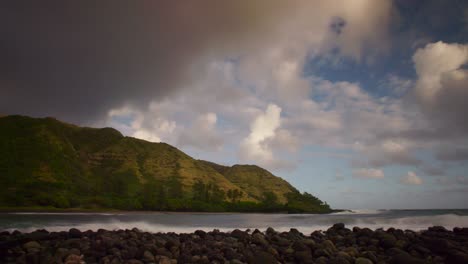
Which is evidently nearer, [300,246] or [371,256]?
[371,256]

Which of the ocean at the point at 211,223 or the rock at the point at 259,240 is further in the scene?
the ocean at the point at 211,223

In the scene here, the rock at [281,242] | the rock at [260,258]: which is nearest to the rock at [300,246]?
the rock at [281,242]

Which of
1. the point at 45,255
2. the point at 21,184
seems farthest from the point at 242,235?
the point at 21,184

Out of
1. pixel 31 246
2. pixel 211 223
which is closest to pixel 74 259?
pixel 31 246

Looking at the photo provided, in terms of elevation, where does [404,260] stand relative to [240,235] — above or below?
below

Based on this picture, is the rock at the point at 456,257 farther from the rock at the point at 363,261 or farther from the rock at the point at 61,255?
the rock at the point at 61,255

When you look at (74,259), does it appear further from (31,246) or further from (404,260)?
(404,260)

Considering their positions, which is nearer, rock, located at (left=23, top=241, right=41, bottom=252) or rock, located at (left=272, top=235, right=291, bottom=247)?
rock, located at (left=23, top=241, right=41, bottom=252)

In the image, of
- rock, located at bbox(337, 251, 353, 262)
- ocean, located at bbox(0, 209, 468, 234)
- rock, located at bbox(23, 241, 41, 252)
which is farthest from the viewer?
ocean, located at bbox(0, 209, 468, 234)

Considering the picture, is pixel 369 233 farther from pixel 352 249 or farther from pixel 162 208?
pixel 162 208

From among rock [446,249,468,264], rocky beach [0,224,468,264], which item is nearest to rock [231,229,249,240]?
rocky beach [0,224,468,264]

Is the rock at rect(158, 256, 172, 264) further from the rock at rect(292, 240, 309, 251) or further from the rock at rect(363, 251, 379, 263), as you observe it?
the rock at rect(363, 251, 379, 263)

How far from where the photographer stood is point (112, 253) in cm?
1719

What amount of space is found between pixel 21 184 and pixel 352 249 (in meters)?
173
